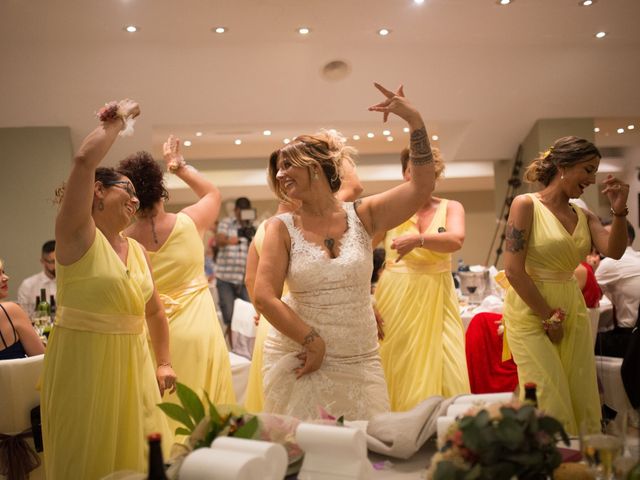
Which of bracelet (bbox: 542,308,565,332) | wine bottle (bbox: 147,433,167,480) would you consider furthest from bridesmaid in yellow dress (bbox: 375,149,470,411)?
wine bottle (bbox: 147,433,167,480)

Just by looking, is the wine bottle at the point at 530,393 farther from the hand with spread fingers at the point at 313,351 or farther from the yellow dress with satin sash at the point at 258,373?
the yellow dress with satin sash at the point at 258,373

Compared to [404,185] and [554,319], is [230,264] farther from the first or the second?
[404,185]

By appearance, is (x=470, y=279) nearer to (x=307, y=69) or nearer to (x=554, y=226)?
(x=554, y=226)

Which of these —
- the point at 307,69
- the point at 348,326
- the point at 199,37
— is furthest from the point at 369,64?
the point at 348,326

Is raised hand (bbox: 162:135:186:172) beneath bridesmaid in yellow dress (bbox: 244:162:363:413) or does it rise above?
above

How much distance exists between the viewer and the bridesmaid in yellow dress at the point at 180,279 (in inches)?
132

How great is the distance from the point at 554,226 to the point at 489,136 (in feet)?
19.7

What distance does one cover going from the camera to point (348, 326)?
2475 mm

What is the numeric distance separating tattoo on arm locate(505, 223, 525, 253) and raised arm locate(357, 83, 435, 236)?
0.60m

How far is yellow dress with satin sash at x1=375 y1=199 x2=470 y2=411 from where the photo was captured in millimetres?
3541

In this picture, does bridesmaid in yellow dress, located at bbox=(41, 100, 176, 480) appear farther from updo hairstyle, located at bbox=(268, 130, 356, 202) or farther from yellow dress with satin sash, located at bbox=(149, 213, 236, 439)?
yellow dress with satin sash, located at bbox=(149, 213, 236, 439)

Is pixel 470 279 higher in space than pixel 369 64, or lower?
lower

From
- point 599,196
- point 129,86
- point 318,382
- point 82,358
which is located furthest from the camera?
point 129,86

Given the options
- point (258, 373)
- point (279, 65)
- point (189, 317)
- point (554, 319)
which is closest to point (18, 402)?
point (189, 317)
